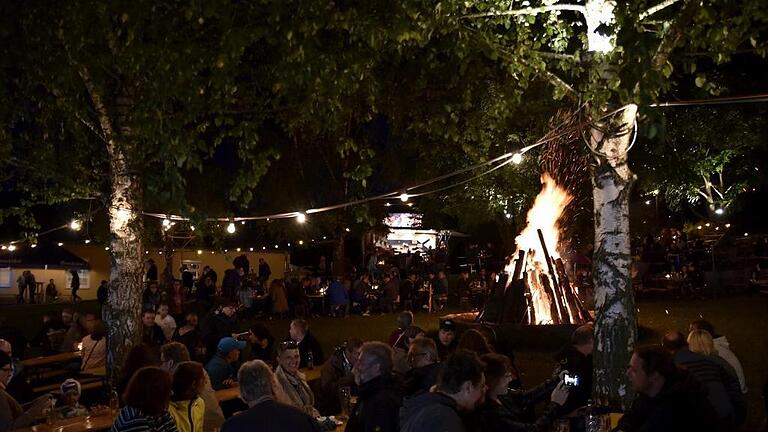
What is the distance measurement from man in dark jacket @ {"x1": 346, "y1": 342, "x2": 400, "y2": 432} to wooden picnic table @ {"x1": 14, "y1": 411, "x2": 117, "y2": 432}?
329 centimetres

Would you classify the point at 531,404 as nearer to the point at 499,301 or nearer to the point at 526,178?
the point at 499,301

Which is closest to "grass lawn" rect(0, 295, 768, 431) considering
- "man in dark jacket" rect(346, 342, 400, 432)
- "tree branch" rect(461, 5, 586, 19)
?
"tree branch" rect(461, 5, 586, 19)

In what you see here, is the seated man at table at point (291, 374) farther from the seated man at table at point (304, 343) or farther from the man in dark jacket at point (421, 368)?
the seated man at table at point (304, 343)

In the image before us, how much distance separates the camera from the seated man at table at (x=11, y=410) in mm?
7633

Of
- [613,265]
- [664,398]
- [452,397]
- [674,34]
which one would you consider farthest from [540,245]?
[452,397]

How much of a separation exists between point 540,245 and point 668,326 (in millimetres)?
4302

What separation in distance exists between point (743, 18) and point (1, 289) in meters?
38.9

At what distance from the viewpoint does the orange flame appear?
17.2 meters

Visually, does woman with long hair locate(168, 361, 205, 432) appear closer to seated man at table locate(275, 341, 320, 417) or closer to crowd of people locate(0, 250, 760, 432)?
crowd of people locate(0, 250, 760, 432)

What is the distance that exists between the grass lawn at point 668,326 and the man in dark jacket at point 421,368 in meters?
5.03

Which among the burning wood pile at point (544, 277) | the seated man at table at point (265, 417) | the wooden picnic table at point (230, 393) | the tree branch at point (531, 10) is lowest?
the wooden picnic table at point (230, 393)

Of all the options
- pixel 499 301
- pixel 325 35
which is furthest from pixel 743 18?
pixel 499 301

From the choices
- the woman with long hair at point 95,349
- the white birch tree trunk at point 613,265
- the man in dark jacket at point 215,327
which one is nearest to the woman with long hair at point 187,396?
the white birch tree trunk at point 613,265

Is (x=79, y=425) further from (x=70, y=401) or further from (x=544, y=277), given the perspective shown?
(x=544, y=277)
